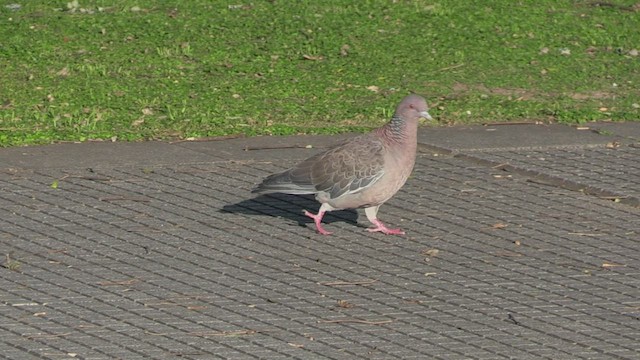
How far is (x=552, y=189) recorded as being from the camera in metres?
9.09

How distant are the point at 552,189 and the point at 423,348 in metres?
3.06

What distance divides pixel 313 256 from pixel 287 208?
3.39ft

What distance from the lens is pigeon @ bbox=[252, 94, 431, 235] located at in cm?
788

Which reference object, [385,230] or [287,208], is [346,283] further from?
[287,208]

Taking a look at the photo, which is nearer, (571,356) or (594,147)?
(571,356)

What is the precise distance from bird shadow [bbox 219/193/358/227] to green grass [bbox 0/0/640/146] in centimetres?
138

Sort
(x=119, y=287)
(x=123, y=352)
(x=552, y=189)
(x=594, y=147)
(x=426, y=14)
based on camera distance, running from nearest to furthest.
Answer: (x=123, y=352)
(x=119, y=287)
(x=552, y=189)
(x=594, y=147)
(x=426, y=14)

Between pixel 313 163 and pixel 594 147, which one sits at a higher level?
pixel 313 163

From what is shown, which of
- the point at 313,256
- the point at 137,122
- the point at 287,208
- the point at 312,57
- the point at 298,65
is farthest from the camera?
the point at 312,57

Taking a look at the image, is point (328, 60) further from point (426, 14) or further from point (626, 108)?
point (626, 108)

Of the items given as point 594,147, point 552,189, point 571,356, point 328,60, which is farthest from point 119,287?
point 328,60

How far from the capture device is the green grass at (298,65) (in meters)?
10.5

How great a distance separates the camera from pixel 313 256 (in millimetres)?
7723

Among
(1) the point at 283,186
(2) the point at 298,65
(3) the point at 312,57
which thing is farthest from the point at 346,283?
(3) the point at 312,57
